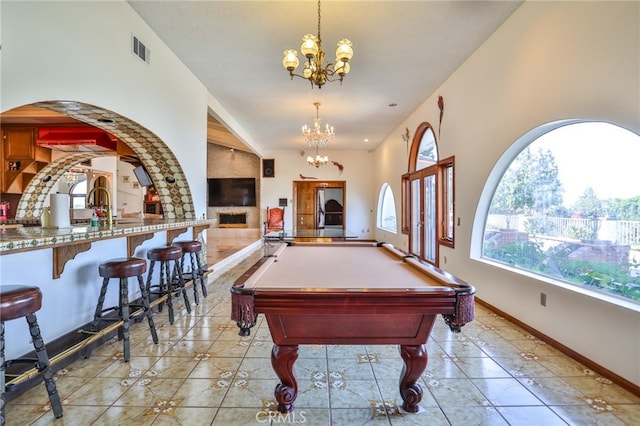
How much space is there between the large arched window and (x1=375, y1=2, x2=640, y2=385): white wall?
50 centimetres

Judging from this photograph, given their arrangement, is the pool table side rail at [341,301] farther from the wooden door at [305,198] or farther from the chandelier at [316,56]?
the wooden door at [305,198]

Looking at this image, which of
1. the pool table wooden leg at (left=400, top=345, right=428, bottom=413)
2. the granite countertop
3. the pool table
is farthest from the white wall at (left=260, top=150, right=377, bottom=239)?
the pool table wooden leg at (left=400, top=345, right=428, bottom=413)

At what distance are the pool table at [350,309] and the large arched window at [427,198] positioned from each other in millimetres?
3295

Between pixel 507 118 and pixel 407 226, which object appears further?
pixel 407 226

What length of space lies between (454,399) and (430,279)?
82cm

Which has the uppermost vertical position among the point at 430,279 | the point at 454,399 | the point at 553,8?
the point at 553,8

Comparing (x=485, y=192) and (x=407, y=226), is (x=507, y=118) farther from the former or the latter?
(x=407, y=226)

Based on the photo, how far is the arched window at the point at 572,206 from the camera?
7.34ft

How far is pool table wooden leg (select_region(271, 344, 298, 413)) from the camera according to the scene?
5.71 ft

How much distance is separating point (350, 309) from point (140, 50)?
11.5ft

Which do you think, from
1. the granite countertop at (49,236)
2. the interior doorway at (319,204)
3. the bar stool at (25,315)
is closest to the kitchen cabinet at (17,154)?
the granite countertop at (49,236)

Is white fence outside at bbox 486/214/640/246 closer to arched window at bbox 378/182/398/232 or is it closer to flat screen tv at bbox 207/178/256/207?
arched window at bbox 378/182/398/232

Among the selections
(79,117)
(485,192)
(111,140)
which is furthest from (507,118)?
(111,140)

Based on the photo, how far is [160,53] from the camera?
3.63m
